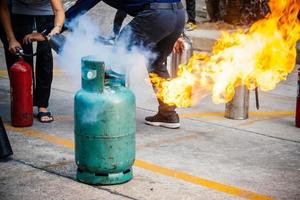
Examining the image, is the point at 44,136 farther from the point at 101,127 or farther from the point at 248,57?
the point at 248,57

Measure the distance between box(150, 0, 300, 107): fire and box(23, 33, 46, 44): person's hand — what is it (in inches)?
49.7

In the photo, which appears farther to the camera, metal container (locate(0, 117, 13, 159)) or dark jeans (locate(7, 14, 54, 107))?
dark jeans (locate(7, 14, 54, 107))

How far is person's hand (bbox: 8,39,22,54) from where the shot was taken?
6.19 metres

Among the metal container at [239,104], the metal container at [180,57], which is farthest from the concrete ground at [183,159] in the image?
the metal container at [180,57]

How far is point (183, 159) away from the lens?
214 inches

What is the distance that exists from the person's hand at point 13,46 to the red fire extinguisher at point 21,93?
12 centimetres

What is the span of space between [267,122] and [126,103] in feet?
9.42

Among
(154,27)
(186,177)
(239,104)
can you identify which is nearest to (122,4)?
(154,27)

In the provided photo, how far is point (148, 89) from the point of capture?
866 centimetres

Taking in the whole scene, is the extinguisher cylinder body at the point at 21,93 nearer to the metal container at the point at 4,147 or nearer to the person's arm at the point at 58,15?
the person's arm at the point at 58,15

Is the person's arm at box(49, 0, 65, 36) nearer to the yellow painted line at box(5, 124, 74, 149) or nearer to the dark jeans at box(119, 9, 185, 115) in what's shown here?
the dark jeans at box(119, 9, 185, 115)

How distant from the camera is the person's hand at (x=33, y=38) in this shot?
5949mm

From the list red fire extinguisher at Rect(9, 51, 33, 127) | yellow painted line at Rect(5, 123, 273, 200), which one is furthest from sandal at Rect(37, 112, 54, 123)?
yellow painted line at Rect(5, 123, 273, 200)

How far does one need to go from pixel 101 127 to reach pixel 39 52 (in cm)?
225
